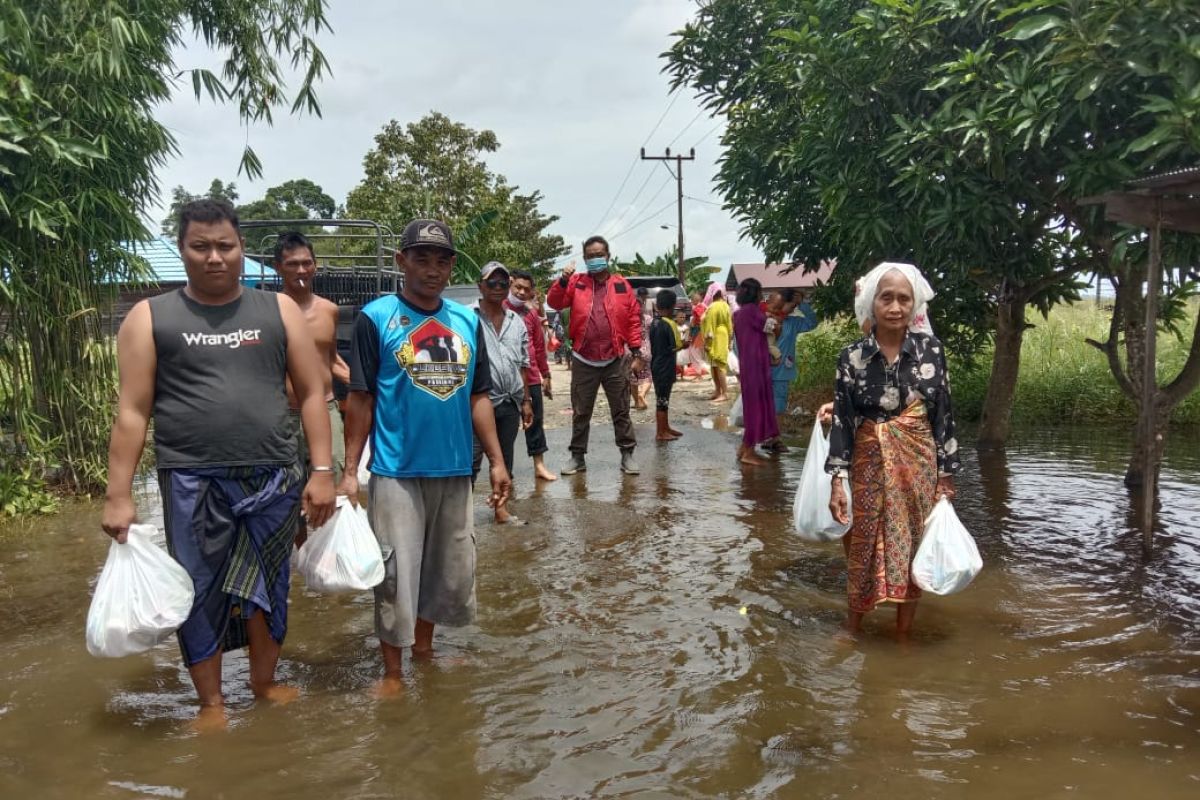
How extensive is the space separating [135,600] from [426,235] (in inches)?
66.7

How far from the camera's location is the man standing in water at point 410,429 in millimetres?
3729

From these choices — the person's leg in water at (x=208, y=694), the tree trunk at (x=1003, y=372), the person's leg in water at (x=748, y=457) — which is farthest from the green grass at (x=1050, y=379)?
the person's leg in water at (x=208, y=694)

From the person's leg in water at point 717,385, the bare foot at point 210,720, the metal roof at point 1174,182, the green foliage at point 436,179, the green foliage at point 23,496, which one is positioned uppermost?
the green foliage at point 436,179

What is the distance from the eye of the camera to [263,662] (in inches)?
142

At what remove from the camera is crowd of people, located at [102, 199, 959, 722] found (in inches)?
128

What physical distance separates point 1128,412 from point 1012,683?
8.94 m

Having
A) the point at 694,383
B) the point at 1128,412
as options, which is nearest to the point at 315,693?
the point at 1128,412

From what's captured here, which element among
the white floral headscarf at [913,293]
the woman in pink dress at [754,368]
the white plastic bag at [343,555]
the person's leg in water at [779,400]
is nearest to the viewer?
the white plastic bag at [343,555]

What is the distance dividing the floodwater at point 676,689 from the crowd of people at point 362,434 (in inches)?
13.3

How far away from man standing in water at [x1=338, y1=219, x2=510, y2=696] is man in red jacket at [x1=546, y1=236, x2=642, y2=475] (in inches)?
171

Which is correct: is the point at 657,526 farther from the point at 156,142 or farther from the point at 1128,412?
the point at 1128,412

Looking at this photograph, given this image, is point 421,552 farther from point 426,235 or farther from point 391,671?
point 426,235

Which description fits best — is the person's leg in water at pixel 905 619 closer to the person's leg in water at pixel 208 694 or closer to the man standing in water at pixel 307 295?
the man standing in water at pixel 307 295

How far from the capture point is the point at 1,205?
6531mm
